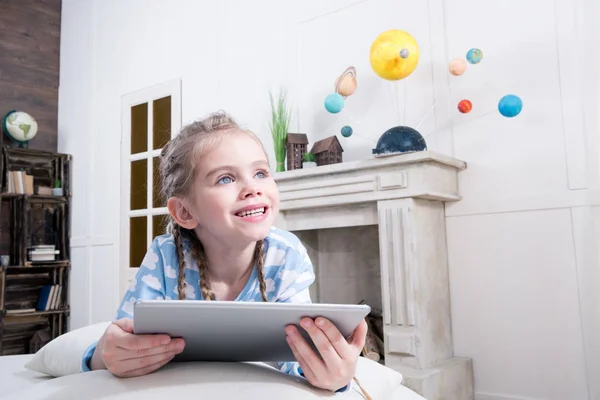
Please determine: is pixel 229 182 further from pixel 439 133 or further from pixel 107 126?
pixel 107 126

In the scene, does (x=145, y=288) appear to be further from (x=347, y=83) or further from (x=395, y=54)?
(x=347, y=83)

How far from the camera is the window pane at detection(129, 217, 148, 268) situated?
4.12 m

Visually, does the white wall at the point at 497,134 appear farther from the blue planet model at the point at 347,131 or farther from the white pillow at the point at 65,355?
the white pillow at the point at 65,355

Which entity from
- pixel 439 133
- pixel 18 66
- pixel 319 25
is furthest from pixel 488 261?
pixel 18 66

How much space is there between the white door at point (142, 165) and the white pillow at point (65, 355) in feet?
8.39

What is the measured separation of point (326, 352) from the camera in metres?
0.82

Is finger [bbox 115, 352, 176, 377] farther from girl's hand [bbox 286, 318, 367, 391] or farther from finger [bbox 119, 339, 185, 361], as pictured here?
girl's hand [bbox 286, 318, 367, 391]

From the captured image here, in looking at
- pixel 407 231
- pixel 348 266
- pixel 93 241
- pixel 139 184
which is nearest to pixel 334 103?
pixel 407 231

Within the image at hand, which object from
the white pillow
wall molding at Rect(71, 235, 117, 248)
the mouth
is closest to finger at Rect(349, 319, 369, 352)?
the mouth

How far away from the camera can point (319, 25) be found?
10.7 feet

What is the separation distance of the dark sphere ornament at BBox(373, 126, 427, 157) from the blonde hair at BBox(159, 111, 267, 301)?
1281mm

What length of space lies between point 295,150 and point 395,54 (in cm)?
78

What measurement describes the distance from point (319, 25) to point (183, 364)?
2.70m

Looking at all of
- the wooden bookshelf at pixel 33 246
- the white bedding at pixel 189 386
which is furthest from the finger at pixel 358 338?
the wooden bookshelf at pixel 33 246
